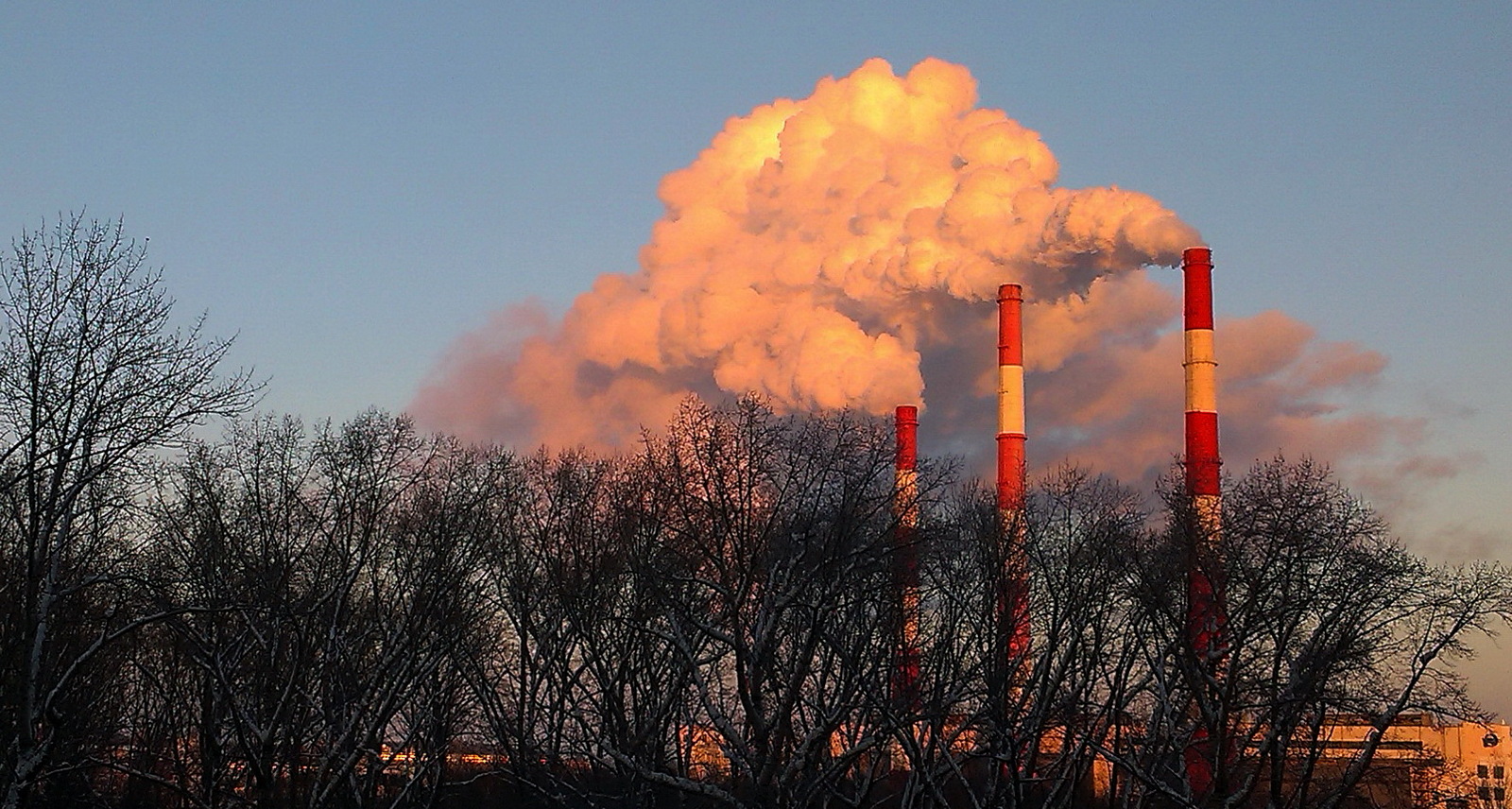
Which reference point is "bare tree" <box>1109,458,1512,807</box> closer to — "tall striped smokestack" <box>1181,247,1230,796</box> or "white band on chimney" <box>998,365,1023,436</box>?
"tall striped smokestack" <box>1181,247,1230,796</box>

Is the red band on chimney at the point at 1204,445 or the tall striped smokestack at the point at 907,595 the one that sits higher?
the red band on chimney at the point at 1204,445

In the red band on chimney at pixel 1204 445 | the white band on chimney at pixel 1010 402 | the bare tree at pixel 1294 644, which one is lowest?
the bare tree at pixel 1294 644

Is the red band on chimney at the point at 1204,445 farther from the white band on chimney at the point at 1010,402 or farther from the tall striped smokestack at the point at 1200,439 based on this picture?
the white band on chimney at the point at 1010,402

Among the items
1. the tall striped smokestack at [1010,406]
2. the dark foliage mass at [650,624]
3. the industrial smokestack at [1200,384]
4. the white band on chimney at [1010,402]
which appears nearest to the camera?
the dark foliage mass at [650,624]

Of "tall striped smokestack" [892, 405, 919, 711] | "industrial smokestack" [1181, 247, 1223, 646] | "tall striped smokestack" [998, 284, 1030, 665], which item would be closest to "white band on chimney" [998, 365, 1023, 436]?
"tall striped smokestack" [998, 284, 1030, 665]

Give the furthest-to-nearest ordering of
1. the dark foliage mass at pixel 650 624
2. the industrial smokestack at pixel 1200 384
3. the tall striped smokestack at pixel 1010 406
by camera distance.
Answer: the tall striped smokestack at pixel 1010 406 < the industrial smokestack at pixel 1200 384 < the dark foliage mass at pixel 650 624

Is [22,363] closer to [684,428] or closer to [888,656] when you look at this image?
[684,428]

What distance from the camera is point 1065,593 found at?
3494 cm

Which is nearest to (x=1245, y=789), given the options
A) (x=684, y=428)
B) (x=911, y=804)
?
(x=911, y=804)

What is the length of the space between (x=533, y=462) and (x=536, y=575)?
4.91 m

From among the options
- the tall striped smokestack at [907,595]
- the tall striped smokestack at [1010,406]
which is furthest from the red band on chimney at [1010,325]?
the tall striped smokestack at [907,595]

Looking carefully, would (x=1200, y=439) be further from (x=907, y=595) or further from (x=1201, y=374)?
(x=907, y=595)

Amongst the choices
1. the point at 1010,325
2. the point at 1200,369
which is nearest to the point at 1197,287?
the point at 1200,369

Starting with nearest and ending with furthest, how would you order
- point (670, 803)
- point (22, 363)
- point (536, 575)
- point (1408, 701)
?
point (22, 363), point (1408, 701), point (536, 575), point (670, 803)
